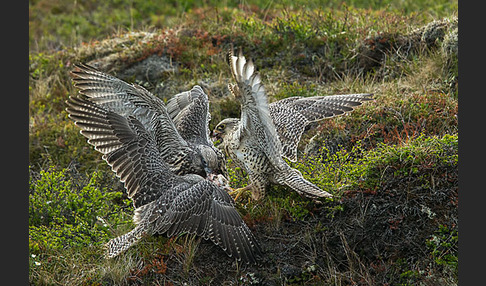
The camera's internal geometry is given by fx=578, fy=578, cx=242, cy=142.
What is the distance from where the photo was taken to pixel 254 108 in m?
6.15

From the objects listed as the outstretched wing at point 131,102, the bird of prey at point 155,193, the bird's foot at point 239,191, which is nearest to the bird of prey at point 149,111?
the outstretched wing at point 131,102

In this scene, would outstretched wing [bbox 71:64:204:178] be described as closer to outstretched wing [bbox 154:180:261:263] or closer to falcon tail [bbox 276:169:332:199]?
outstretched wing [bbox 154:180:261:263]

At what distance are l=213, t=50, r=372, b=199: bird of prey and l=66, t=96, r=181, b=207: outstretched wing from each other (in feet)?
3.03

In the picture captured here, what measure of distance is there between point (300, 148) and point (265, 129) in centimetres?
206

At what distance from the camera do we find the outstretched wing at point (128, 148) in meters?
6.52

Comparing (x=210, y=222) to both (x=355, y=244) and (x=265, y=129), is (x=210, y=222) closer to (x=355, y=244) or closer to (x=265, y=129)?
(x=265, y=129)

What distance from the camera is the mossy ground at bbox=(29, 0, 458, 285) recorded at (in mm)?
6125

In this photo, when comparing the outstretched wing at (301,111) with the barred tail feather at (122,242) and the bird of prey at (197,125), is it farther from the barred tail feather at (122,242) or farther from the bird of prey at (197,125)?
the barred tail feather at (122,242)

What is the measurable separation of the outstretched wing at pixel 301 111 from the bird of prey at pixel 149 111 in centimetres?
99

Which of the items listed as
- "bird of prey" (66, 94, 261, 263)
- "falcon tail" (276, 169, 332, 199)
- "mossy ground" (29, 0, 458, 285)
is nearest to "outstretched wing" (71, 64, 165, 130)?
"bird of prey" (66, 94, 261, 263)

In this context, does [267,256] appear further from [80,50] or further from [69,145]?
[80,50]

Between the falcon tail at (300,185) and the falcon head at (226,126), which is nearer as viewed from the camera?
the falcon tail at (300,185)

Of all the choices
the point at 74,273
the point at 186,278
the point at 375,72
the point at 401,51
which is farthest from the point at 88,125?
the point at 401,51

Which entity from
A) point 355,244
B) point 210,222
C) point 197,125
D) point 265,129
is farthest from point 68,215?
point 355,244
